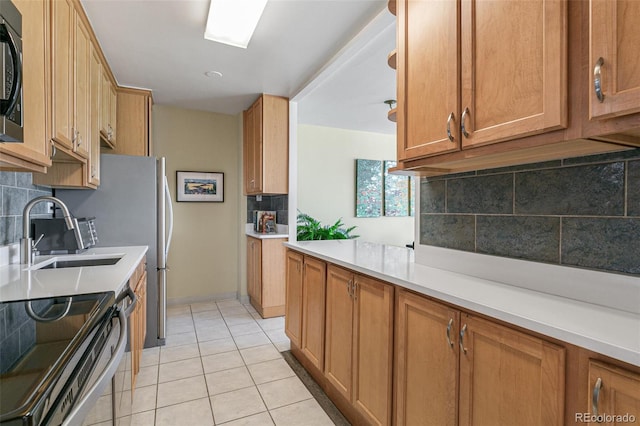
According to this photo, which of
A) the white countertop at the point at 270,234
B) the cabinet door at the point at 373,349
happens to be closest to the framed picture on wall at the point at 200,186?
the white countertop at the point at 270,234

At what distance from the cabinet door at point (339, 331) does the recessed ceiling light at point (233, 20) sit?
5.51 feet

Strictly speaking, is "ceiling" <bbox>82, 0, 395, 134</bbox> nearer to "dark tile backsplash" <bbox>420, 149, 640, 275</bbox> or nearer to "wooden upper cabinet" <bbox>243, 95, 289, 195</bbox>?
"wooden upper cabinet" <bbox>243, 95, 289, 195</bbox>

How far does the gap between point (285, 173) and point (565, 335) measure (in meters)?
3.20

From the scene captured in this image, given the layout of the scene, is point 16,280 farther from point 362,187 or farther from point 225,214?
point 362,187

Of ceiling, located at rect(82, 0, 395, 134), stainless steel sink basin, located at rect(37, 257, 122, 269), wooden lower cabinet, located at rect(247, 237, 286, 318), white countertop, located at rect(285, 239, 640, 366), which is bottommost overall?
wooden lower cabinet, located at rect(247, 237, 286, 318)

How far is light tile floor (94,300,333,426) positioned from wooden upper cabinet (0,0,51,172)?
4.89ft

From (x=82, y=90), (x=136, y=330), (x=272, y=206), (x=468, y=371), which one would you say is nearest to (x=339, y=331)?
(x=468, y=371)

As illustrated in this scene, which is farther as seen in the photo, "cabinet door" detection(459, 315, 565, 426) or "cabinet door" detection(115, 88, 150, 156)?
"cabinet door" detection(115, 88, 150, 156)

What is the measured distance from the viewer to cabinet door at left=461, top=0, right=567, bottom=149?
3.12ft

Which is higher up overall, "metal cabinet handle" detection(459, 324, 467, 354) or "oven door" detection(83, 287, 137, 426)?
"metal cabinet handle" detection(459, 324, 467, 354)

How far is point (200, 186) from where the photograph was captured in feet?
13.9

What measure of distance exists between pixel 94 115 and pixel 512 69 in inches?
104

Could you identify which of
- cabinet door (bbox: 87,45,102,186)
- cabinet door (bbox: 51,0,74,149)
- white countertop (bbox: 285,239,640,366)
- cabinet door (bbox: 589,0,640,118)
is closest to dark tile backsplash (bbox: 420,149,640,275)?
white countertop (bbox: 285,239,640,366)

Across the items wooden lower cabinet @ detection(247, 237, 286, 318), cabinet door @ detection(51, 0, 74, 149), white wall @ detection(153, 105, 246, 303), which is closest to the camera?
cabinet door @ detection(51, 0, 74, 149)
